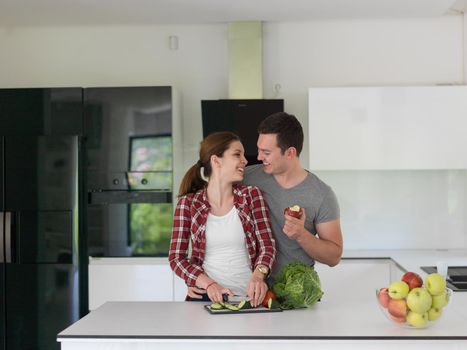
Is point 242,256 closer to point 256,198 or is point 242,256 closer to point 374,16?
point 256,198

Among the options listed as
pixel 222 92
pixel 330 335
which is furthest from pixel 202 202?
pixel 222 92

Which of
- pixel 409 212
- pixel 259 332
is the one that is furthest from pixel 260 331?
pixel 409 212

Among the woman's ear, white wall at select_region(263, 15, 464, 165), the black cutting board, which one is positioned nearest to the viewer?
the black cutting board

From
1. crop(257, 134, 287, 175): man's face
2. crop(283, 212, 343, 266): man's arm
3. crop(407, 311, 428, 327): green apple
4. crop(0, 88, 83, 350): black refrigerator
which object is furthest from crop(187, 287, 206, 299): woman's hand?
crop(0, 88, 83, 350): black refrigerator

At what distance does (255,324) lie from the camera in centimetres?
288

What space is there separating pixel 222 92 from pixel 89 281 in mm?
1665

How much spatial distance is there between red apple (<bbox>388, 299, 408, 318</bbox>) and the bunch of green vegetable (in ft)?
1.45

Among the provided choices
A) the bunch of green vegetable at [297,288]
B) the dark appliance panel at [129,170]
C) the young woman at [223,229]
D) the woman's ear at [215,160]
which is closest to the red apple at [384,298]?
the bunch of green vegetable at [297,288]

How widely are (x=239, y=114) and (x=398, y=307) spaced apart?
2872 millimetres

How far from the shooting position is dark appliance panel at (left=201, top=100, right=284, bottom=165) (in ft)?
17.8

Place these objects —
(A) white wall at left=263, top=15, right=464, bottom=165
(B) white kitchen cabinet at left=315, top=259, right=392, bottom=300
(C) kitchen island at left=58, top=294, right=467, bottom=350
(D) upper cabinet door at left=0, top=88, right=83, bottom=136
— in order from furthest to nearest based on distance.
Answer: (A) white wall at left=263, top=15, right=464, bottom=165 → (D) upper cabinet door at left=0, top=88, right=83, bottom=136 → (B) white kitchen cabinet at left=315, top=259, right=392, bottom=300 → (C) kitchen island at left=58, top=294, right=467, bottom=350

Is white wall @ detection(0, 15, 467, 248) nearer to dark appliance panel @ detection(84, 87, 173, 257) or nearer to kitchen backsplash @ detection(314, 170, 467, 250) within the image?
kitchen backsplash @ detection(314, 170, 467, 250)

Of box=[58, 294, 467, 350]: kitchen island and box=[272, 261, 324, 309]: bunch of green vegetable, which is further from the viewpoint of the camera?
box=[272, 261, 324, 309]: bunch of green vegetable

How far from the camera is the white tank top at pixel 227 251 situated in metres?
3.40
